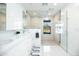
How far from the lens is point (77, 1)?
56.5 inches

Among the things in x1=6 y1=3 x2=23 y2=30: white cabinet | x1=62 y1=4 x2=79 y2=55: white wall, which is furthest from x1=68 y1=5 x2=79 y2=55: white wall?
x1=6 y1=3 x2=23 y2=30: white cabinet

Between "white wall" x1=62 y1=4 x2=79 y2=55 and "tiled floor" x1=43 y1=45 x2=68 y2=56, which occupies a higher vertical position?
"white wall" x1=62 y1=4 x2=79 y2=55

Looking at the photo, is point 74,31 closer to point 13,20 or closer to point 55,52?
point 55,52

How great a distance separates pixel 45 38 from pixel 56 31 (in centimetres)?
40

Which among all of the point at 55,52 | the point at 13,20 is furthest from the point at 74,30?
the point at 13,20

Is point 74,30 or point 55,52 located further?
point 74,30

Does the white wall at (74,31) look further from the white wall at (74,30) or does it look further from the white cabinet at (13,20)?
the white cabinet at (13,20)

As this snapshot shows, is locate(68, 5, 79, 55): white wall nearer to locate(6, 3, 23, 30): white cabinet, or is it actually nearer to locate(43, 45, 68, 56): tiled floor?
locate(43, 45, 68, 56): tiled floor

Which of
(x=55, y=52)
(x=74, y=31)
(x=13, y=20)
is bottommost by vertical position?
(x=55, y=52)

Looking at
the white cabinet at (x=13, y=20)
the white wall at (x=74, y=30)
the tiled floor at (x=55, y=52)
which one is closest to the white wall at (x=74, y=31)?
the white wall at (x=74, y=30)

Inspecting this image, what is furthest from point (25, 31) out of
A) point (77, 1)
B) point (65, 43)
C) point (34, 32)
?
point (77, 1)

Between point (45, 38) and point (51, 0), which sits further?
point (45, 38)

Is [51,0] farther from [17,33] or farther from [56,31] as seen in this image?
[56,31]

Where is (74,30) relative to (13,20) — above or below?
below
